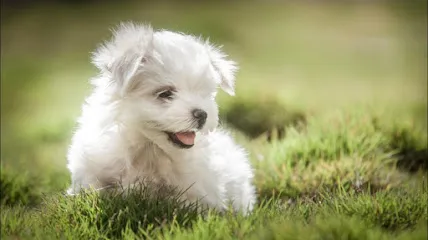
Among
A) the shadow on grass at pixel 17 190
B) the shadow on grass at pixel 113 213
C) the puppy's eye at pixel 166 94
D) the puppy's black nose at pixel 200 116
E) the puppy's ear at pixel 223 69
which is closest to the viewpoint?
the shadow on grass at pixel 113 213

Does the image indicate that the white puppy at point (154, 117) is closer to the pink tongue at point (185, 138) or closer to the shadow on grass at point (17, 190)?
the pink tongue at point (185, 138)

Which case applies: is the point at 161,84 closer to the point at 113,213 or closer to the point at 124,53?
the point at 124,53

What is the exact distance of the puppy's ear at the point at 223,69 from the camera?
4.63 metres

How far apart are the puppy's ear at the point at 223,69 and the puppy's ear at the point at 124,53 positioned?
0.47 m

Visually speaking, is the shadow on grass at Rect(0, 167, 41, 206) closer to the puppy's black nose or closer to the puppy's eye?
the puppy's eye

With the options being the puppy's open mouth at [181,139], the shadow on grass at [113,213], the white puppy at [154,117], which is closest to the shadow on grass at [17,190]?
the white puppy at [154,117]

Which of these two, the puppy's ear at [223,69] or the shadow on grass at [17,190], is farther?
the shadow on grass at [17,190]

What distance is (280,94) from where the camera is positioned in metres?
8.34

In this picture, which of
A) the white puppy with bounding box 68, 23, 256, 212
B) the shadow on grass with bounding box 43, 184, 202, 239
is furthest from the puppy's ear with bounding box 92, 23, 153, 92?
the shadow on grass with bounding box 43, 184, 202, 239

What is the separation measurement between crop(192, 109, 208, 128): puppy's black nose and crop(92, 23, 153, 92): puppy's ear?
0.43 m

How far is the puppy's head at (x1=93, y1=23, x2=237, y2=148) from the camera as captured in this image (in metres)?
4.08

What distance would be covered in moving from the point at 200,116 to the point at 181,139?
251 millimetres

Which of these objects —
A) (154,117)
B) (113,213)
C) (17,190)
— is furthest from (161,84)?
(17,190)

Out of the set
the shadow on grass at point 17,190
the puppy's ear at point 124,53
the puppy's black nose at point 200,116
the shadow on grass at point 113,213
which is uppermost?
the puppy's ear at point 124,53
